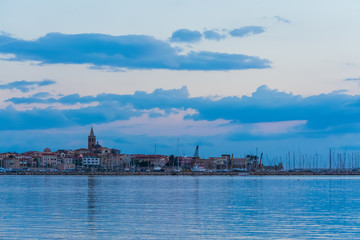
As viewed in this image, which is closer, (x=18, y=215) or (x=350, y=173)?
(x=18, y=215)

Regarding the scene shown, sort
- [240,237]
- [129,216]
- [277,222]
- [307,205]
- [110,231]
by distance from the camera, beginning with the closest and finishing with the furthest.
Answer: [240,237], [110,231], [277,222], [129,216], [307,205]

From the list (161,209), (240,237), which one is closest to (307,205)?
(161,209)

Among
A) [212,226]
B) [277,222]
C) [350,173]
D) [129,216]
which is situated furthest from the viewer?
[350,173]

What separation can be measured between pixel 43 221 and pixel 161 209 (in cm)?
1052

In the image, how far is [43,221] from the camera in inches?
1249

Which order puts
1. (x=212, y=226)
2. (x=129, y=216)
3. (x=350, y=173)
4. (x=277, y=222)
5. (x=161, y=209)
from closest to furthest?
1. (x=212, y=226)
2. (x=277, y=222)
3. (x=129, y=216)
4. (x=161, y=209)
5. (x=350, y=173)

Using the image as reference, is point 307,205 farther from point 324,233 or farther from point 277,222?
point 324,233

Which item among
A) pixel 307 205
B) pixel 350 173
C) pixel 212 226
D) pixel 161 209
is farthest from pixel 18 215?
pixel 350 173

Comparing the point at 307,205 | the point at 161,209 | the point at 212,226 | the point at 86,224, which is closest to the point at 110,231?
the point at 86,224

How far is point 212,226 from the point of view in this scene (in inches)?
1176

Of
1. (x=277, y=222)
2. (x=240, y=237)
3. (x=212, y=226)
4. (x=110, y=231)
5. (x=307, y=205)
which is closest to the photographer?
(x=240, y=237)

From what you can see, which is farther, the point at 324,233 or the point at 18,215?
the point at 18,215

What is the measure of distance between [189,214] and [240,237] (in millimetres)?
10388

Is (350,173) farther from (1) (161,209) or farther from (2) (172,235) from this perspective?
(2) (172,235)
